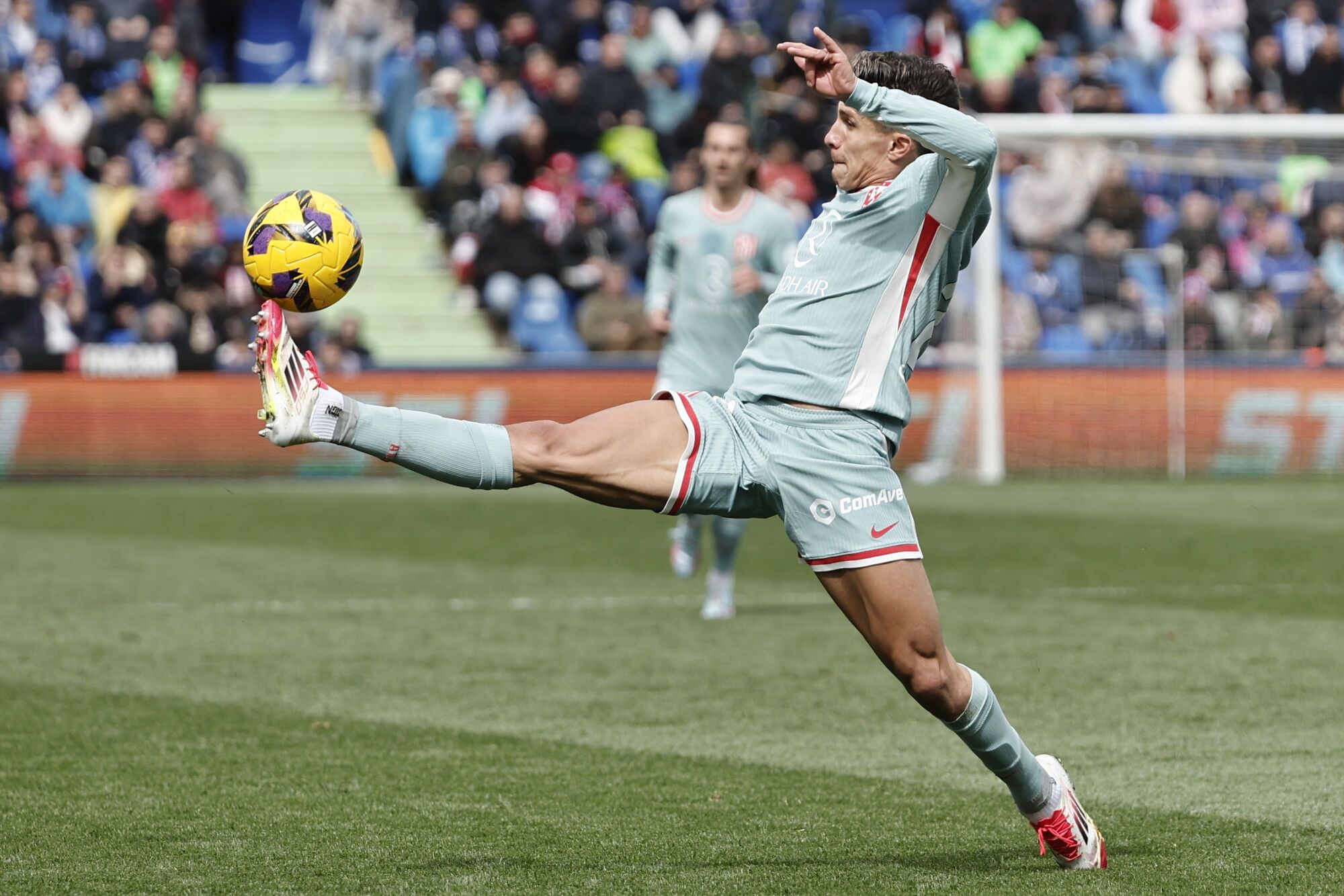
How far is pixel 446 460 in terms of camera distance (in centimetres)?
457

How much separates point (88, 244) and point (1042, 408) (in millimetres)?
10537

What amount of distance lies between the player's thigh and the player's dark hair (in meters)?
1.04

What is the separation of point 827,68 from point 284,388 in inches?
58.5

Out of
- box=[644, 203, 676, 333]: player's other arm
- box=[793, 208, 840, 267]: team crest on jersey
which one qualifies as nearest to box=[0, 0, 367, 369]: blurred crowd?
box=[644, 203, 676, 333]: player's other arm

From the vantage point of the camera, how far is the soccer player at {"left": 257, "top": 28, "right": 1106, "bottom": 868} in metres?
4.59

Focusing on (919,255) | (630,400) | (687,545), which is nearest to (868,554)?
(919,255)

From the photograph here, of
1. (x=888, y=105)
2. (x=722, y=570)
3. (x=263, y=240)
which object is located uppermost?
(x=888, y=105)

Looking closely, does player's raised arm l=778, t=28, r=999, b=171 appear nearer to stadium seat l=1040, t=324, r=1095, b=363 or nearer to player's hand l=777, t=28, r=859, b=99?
player's hand l=777, t=28, r=859, b=99

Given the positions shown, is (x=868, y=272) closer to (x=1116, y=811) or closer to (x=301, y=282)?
(x=301, y=282)

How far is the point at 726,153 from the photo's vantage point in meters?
10.1

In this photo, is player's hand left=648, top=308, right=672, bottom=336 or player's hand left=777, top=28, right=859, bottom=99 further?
player's hand left=648, top=308, right=672, bottom=336

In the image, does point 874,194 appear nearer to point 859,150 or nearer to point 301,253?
point 859,150

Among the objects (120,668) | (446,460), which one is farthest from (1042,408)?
(446,460)

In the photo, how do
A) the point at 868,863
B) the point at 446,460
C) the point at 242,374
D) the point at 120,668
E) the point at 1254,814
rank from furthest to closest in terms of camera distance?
the point at 242,374
the point at 120,668
the point at 1254,814
the point at 868,863
the point at 446,460
